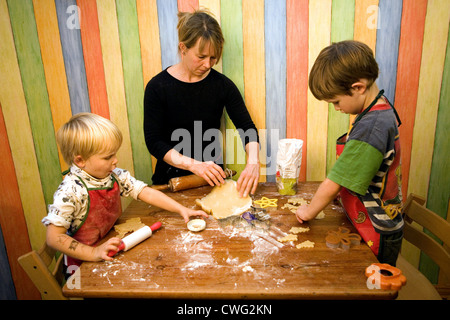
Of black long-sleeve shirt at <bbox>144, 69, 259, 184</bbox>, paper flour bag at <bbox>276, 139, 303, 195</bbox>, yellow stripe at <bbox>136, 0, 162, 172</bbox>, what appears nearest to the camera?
paper flour bag at <bbox>276, 139, 303, 195</bbox>

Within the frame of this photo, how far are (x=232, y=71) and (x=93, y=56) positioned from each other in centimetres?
88

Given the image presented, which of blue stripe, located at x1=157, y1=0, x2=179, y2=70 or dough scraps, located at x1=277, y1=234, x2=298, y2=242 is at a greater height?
blue stripe, located at x1=157, y1=0, x2=179, y2=70

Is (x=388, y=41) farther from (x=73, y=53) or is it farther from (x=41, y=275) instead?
(x=41, y=275)

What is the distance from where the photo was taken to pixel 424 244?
4.93 ft

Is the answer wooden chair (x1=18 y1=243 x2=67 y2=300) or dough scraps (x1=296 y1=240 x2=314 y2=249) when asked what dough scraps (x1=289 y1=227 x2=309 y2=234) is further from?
wooden chair (x1=18 y1=243 x2=67 y2=300)

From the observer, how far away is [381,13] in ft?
5.98

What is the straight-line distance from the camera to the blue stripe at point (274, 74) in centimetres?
187

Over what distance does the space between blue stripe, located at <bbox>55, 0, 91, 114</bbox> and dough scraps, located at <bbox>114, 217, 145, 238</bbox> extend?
1.05 metres

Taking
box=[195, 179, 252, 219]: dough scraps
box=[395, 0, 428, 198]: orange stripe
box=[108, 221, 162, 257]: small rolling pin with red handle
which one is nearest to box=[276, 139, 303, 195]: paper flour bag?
box=[195, 179, 252, 219]: dough scraps

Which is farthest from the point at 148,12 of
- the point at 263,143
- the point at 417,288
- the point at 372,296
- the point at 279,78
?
the point at 417,288

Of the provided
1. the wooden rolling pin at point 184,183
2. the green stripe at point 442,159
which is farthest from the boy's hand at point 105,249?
the green stripe at point 442,159

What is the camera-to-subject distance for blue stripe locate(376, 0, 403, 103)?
1.81 metres

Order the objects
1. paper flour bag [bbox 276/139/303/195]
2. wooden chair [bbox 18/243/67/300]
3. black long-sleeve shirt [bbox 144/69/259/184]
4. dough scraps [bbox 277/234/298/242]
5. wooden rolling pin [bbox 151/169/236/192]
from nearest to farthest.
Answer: wooden chair [bbox 18/243/67/300] < dough scraps [bbox 277/234/298/242] < paper flour bag [bbox 276/139/303/195] < wooden rolling pin [bbox 151/169/236/192] < black long-sleeve shirt [bbox 144/69/259/184]

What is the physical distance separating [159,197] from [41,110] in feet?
3.88
